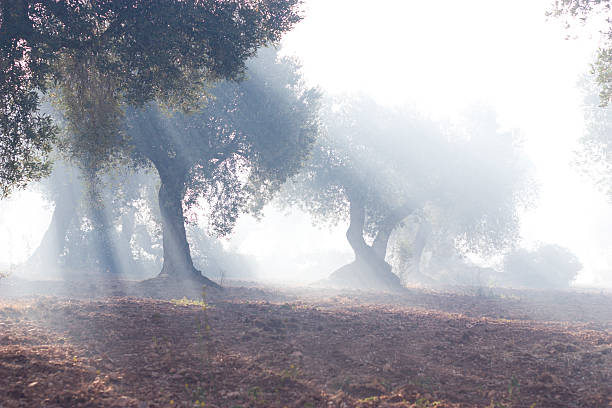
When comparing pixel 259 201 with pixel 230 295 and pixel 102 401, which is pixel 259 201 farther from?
pixel 102 401

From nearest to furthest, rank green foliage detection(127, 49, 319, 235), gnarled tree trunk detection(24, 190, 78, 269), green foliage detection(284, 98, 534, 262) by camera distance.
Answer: green foliage detection(127, 49, 319, 235)
green foliage detection(284, 98, 534, 262)
gnarled tree trunk detection(24, 190, 78, 269)

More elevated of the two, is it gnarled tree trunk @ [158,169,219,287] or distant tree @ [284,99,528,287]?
distant tree @ [284,99,528,287]

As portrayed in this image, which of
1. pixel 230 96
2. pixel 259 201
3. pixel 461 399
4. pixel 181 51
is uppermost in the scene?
pixel 230 96

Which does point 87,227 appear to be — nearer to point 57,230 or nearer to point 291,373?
point 57,230

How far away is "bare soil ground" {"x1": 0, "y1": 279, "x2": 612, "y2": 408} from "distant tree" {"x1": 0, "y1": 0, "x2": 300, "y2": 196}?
550 cm

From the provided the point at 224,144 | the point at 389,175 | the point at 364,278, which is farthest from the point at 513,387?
the point at 364,278

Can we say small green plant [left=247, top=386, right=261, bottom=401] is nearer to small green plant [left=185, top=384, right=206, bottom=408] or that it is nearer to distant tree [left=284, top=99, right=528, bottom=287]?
small green plant [left=185, top=384, right=206, bottom=408]

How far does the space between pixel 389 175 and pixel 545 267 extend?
3590cm

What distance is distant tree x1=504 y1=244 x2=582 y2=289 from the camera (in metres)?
56.8

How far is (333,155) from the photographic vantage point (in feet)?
112

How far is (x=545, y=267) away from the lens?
186 feet

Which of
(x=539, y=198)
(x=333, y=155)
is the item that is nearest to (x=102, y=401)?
(x=333, y=155)

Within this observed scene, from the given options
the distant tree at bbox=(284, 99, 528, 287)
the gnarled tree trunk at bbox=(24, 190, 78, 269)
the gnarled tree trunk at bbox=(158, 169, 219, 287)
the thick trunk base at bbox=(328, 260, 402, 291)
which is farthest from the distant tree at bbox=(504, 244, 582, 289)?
the gnarled tree trunk at bbox=(24, 190, 78, 269)

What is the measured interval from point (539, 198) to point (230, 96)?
34789mm
